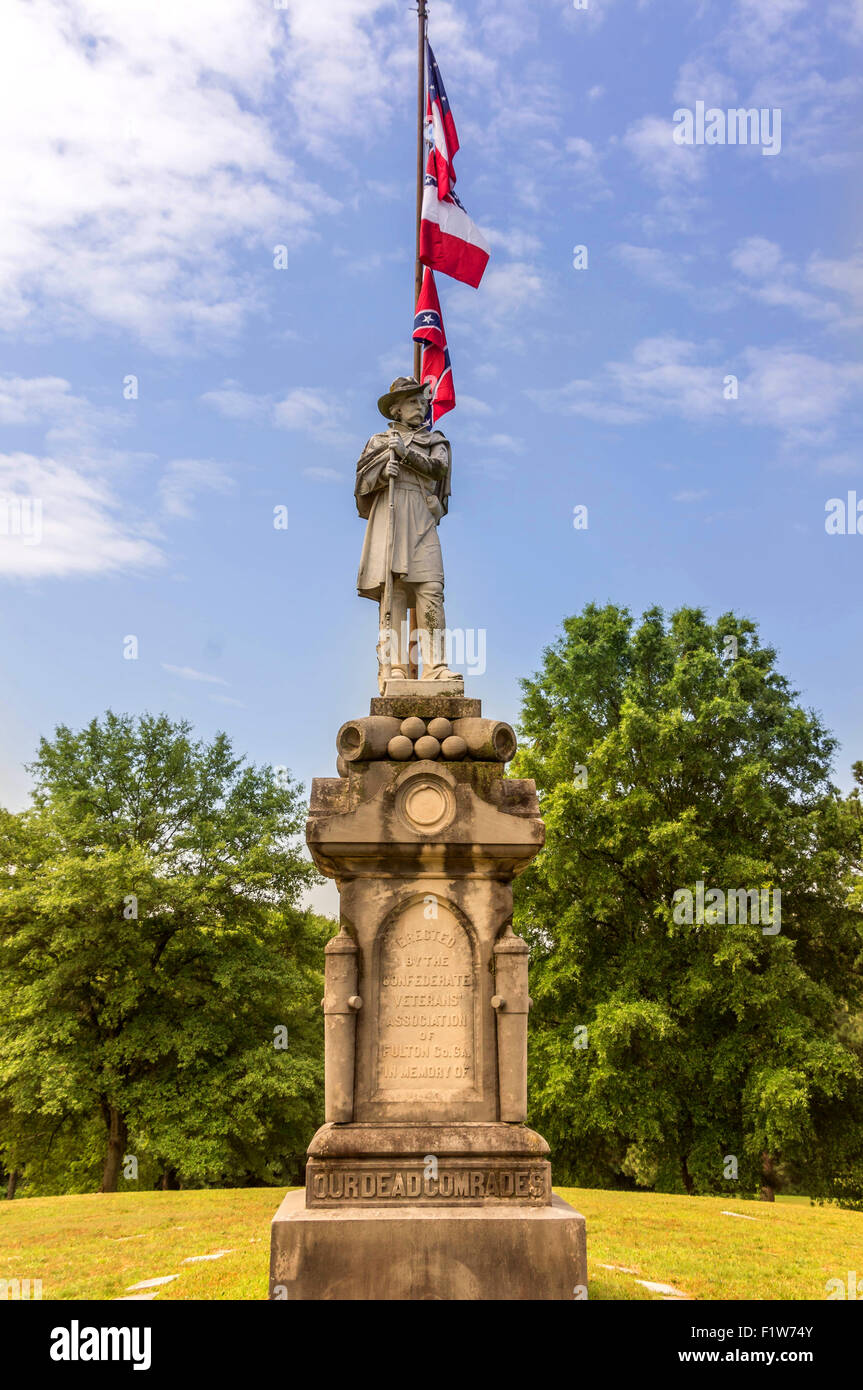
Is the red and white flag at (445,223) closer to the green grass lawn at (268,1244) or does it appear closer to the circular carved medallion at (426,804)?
the circular carved medallion at (426,804)

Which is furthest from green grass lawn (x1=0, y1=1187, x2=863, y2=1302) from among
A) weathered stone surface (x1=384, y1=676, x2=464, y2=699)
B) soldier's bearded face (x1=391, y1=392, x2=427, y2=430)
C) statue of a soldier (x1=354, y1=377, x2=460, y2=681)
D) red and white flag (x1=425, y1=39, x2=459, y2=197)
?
red and white flag (x1=425, y1=39, x2=459, y2=197)

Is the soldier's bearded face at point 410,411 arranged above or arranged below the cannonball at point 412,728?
above

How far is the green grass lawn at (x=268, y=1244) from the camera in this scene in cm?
775

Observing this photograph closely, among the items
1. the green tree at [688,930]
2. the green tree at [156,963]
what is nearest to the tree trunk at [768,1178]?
the green tree at [688,930]

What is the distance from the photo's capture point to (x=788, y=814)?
19.9m

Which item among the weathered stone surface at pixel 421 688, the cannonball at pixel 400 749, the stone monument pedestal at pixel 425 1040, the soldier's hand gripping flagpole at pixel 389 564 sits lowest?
the stone monument pedestal at pixel 425 1040

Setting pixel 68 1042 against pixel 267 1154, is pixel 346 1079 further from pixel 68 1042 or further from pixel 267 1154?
pixel 267 1154

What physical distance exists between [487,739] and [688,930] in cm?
1380

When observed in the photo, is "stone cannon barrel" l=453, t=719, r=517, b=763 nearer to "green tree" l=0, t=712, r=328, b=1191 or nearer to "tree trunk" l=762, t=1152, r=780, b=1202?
"green tree" l=0, t=712, r=328, b=1191

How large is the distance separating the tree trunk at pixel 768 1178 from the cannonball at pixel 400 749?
651 inches

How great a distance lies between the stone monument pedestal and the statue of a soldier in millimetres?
768

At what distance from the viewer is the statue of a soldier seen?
7.72 m

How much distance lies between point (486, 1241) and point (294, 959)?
1981 centimetres
